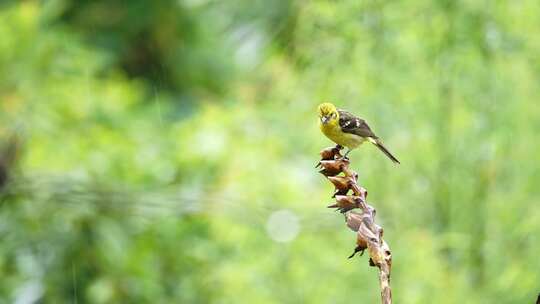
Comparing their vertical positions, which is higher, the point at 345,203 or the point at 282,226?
the point at 282,226

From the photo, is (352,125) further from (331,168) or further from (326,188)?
(326,188)

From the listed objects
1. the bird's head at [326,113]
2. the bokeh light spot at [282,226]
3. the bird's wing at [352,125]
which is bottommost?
the bird's head at [326,113]

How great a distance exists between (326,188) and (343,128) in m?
2.23

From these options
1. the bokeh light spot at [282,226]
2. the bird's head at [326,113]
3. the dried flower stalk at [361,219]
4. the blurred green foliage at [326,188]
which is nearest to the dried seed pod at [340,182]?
the dried flower stalk at [361,219]

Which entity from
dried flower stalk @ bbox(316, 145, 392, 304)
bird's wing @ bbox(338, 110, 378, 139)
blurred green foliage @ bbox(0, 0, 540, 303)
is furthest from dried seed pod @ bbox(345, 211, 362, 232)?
blurred green foliage @ bbox(0, 0, 540, 303)

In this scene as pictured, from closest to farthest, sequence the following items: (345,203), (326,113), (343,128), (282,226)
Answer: (345,203) → (326,113) → (343,128) → (282,226)

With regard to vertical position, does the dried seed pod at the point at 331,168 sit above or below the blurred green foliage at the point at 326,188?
below

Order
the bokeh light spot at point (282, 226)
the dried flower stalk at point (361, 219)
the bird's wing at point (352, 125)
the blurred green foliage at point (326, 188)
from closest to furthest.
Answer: the dried flower stalk at point (361, 219), the bird's wing at point (352, 125), the blurred green foliage at point (326, 188), the bokeh light spot at point (282, 226)

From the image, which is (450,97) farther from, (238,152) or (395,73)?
(238,152)

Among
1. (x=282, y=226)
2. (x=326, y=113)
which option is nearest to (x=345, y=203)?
Result: (x=326, y=113)

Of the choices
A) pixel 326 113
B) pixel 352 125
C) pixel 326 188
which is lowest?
pixel 326 113

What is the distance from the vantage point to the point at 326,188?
11.9 feet

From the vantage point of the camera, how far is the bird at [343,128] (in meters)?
1.22

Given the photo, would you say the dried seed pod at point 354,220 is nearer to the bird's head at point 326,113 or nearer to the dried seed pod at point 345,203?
the dried seed pod at point 345,203
